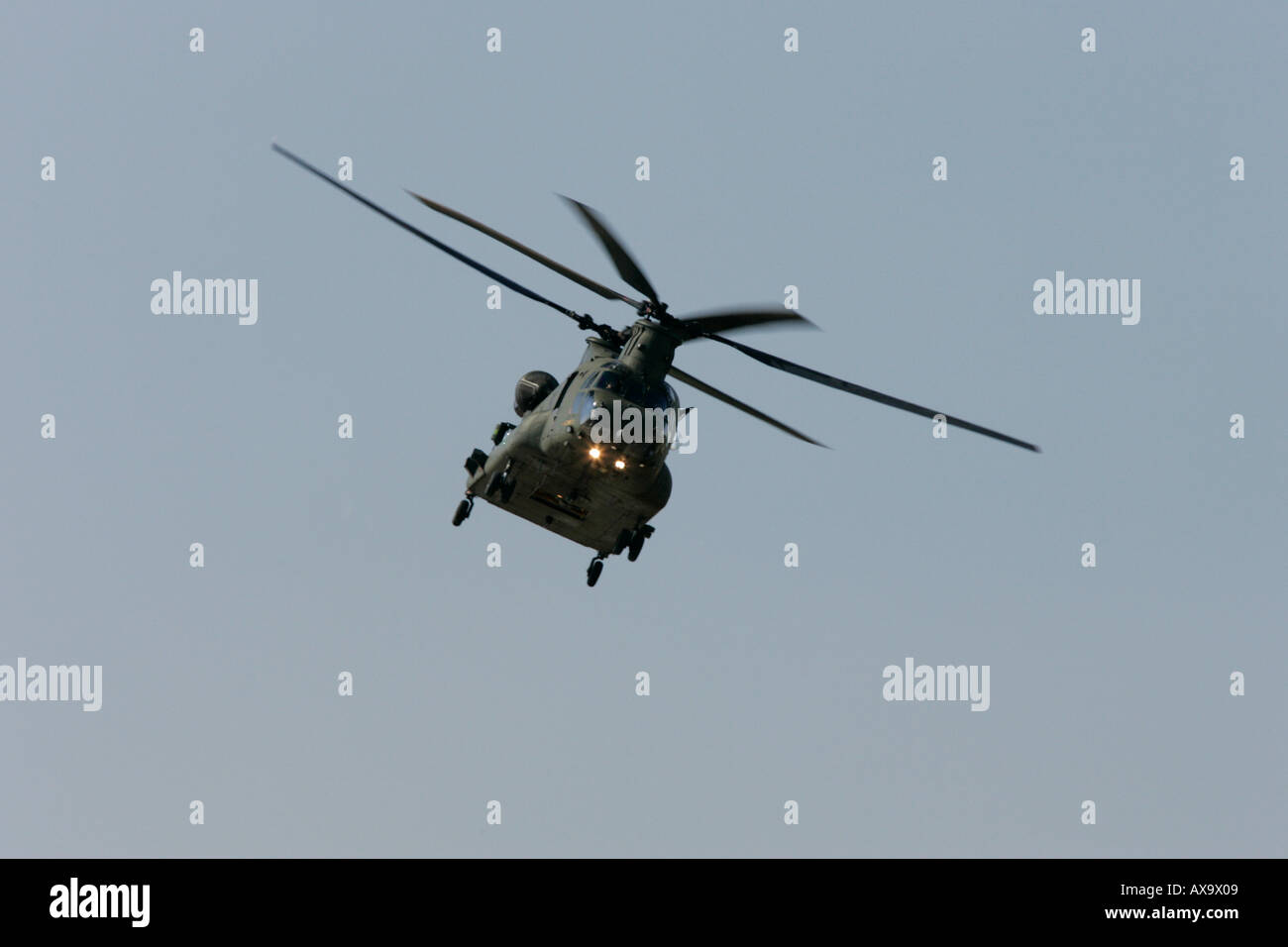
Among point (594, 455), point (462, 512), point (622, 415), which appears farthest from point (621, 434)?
point (462, 512)

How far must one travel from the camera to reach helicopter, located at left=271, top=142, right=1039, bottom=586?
36.5 meters

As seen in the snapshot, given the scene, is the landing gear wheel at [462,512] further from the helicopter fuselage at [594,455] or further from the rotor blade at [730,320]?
the rotor blade at [730,320]

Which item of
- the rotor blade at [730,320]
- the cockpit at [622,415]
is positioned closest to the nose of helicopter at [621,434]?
the cockpit at [622,415]

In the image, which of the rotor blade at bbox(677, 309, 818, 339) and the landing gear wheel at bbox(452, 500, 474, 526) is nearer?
the rotor blade at bbox(677, 309, 818, 339)

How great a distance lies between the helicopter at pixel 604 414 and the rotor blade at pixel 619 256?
21 mm

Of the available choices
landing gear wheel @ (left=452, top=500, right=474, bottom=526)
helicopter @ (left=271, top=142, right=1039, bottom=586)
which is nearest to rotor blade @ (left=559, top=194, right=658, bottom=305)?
helicopter @ (left=271, top=142, right=1039, bottom=586)

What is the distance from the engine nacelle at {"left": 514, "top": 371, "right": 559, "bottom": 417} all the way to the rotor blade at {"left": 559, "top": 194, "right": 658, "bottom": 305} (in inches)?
128

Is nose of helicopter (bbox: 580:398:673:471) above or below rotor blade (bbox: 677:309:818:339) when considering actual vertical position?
below

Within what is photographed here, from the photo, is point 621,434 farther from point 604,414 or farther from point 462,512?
point 462,512

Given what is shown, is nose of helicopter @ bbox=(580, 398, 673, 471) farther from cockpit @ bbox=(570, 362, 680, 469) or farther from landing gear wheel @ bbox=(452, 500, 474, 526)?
landing gear wheel @ bbox=(452, 500, 474, 526)

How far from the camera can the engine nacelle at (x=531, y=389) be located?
39.6m
